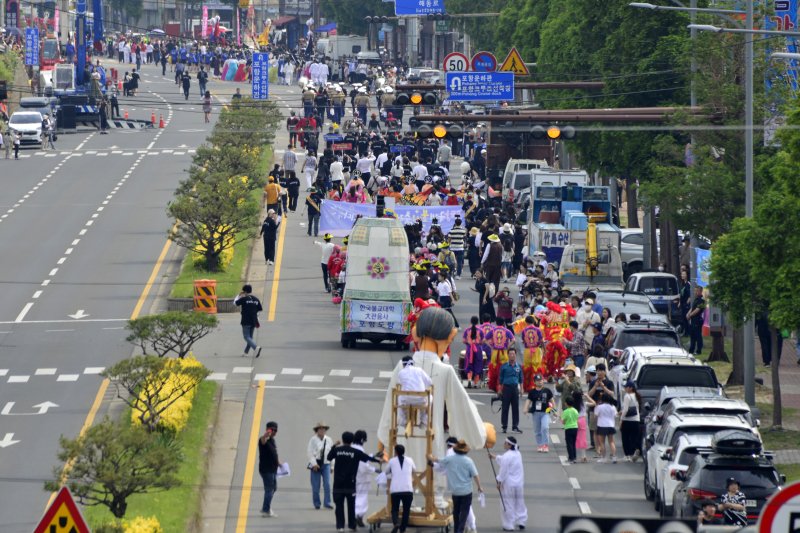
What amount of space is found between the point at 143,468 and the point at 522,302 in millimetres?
17458

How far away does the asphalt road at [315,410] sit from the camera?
24.8 meters

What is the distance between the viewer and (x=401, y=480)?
2184 cm

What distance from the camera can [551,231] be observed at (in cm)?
4606

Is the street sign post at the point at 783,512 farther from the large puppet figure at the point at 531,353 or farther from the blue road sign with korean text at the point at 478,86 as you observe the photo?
the blue road sign with korean text at the point at 478,86

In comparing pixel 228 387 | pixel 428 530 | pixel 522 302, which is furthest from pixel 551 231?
pixel 428 530

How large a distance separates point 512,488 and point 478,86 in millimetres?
28641

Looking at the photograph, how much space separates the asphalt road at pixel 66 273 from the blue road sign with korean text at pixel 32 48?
21307 mm

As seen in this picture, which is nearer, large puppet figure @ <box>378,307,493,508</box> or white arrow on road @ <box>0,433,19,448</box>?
large puppet figure @ <box>378,307,493,508</box>

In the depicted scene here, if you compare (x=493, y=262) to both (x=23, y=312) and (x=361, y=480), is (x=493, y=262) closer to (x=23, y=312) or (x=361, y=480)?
(x=23, y=312)

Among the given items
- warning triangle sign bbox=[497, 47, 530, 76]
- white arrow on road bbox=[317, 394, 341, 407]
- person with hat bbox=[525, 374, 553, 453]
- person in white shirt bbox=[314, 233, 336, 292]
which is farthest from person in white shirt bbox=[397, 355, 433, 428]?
warning triangle sign bbox=[497, 47, 530, 76]

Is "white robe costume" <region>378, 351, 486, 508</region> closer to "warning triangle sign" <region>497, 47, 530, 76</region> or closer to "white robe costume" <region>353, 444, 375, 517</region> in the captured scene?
"white robe costume" <region>353, 444, 375, 517</region>

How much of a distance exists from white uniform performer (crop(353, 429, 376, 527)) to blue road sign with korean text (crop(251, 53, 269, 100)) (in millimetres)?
58672

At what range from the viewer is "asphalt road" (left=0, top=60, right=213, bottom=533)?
A: 95.2ft

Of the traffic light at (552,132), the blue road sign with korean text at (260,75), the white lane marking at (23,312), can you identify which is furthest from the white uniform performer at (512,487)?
the blue road sign with korean text at (260,75)
